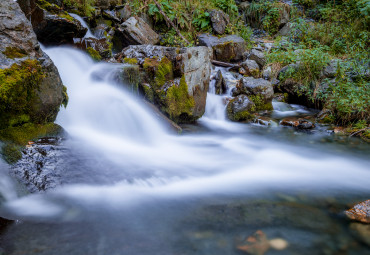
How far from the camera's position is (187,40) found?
1024 centimetres

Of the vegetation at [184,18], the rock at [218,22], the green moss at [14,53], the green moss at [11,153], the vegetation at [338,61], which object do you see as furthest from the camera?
the rock at [218,22]

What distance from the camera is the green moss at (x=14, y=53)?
291 centimetres

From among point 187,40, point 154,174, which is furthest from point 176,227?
point 187,40

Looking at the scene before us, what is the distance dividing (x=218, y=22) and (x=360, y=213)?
1015 cm

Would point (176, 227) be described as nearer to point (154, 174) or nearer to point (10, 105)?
point (154, 174)

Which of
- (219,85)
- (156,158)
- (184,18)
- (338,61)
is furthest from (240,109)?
(184,18)

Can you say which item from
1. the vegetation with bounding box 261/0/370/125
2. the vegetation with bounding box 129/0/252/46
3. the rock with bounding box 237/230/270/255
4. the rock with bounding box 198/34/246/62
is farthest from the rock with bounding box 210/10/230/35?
the rock with bounding box 237/230/270/255

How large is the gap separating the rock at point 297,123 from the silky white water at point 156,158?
42.8 inches

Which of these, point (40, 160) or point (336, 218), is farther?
point (40, 160)

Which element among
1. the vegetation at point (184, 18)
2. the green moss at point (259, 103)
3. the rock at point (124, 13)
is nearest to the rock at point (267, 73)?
the green moss at point (259, 103)

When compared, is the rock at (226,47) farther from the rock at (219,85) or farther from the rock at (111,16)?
the rock at (111,16)

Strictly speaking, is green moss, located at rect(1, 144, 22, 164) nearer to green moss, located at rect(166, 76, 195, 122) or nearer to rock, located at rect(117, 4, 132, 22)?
green moss, located at rect(166, 76, 195, 122)

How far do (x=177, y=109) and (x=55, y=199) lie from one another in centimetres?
334

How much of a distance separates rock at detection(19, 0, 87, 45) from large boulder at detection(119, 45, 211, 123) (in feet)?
5.30
